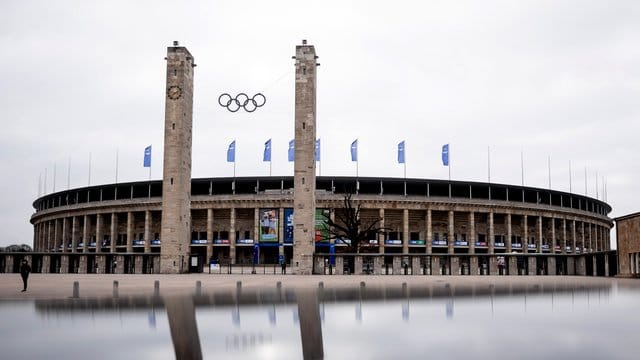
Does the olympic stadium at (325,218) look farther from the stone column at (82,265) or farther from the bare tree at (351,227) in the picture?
the stone column at (82,265)

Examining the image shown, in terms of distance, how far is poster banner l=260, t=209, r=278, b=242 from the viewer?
88.2 metres

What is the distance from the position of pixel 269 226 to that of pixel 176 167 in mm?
35006

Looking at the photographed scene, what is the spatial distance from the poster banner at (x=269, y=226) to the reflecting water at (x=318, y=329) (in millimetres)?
66764

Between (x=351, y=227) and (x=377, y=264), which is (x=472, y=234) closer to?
(x=351, y=227)

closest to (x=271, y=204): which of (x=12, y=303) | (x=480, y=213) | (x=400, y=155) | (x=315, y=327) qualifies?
(x=400, y=155)

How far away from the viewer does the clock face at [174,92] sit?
5497 centimetres

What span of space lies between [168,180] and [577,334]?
150ft

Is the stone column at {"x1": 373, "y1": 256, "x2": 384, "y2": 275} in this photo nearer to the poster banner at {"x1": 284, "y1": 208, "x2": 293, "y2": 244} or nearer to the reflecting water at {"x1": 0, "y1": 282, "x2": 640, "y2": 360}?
the reflecting water at {"x1": 0, "y1": 282, "x2": 640, "y2": 360}

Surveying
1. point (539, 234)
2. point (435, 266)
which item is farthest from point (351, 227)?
point (539, 234)

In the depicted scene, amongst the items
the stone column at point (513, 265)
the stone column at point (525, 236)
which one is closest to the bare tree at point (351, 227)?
the stone column at point (513, 265)

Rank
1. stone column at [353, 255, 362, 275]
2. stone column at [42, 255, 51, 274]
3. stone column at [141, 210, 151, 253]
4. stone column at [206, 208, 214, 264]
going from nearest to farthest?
stone column at [353, 255, 362, 275], stone column at [42, 255, 51, 274], stone column at [206, 208, 214, 264], stone column at [141, 210, 151, 253]

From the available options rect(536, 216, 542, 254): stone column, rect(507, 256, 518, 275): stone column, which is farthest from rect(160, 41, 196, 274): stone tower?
rect(536, 216, 542, 254): stone column

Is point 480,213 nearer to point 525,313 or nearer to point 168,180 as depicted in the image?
point 168,180

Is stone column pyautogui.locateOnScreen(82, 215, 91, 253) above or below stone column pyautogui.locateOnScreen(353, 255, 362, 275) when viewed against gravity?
above
